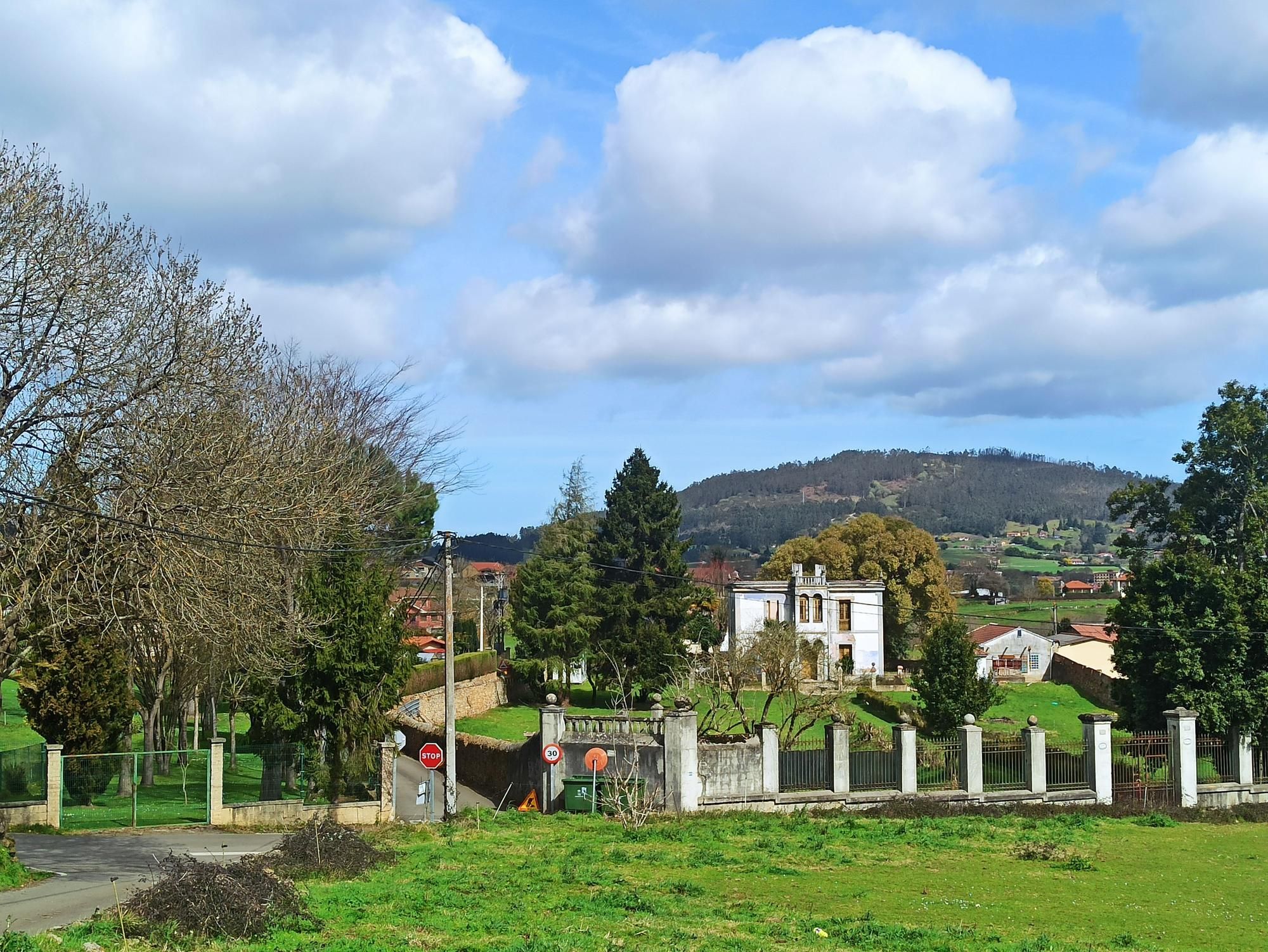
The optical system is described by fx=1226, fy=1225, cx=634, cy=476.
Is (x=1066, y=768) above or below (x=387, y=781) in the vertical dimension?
below

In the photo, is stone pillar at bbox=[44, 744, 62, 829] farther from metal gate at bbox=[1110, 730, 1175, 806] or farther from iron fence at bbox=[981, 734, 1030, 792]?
metal gate at bbox=[1110, 730, 1175, 806]

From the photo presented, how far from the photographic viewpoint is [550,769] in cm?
3478

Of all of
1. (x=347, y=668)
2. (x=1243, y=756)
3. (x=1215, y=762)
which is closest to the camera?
(x=347, y=668)

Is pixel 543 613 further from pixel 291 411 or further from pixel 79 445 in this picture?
pixel 79 445

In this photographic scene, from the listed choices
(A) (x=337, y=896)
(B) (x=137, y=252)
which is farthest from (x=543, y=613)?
(A) (x=337, y=896)

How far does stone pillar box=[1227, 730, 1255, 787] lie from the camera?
39.1 meters

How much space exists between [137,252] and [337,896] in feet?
43.5

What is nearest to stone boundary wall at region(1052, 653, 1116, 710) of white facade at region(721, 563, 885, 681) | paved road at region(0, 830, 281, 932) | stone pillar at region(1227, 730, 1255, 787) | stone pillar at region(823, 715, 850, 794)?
white facade at region(721, 563, 885, 681)

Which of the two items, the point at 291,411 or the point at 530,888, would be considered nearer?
the point at 530,888

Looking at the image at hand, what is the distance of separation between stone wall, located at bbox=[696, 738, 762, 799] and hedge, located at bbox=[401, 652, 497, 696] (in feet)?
74.3

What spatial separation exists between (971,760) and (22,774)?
2514 centimetres

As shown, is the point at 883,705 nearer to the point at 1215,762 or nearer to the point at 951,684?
the point at 951,684

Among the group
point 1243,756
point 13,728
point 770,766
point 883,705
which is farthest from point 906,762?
point 13,728

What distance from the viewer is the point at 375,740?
3200cm
